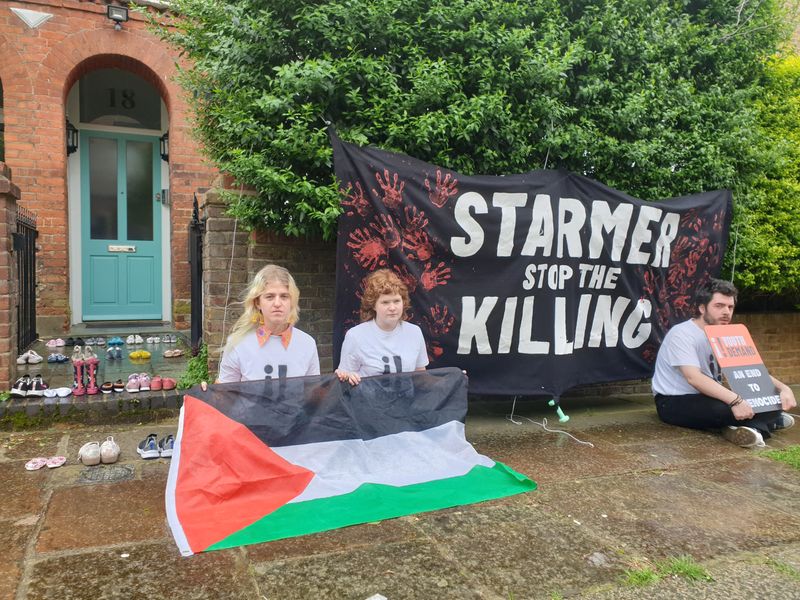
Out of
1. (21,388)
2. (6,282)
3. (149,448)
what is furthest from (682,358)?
(6,282)

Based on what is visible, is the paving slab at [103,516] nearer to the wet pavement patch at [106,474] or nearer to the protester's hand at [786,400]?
the wet pavement patch at [106,474]

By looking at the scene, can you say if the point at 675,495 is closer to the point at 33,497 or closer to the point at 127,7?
the point at 33,497

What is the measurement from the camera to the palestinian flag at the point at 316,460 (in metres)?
3.04

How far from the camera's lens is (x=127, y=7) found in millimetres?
9156

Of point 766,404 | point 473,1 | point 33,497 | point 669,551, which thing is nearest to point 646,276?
point 766,404

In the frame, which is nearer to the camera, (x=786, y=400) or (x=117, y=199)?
(x=786, y=400)

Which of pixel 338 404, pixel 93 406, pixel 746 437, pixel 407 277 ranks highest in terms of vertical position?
pixel 407 277

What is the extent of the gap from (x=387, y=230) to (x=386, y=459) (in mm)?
1760

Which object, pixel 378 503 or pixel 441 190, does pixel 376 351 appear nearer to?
pixel 378 503

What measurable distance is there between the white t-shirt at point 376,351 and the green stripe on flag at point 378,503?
34.1 inches

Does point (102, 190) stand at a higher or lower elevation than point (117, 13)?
lower

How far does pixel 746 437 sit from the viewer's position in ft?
15.9

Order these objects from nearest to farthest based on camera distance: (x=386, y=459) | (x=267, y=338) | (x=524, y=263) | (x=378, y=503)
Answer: (x=378, y=503) → (x=386, y=459) → (x=267, y=338) → (x=524, y=263)

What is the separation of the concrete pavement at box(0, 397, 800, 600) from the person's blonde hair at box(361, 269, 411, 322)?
4.71 feet
